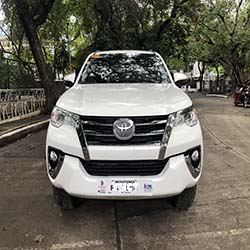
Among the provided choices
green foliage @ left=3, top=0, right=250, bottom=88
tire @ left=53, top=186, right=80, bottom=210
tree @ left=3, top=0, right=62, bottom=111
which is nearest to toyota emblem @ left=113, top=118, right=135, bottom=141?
tire @ left=53, top=186, right=80, bottom=210

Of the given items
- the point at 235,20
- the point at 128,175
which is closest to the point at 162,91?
the point at 128,175

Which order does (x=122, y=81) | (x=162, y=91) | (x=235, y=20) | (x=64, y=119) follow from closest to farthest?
(x=64, y=119) → (x=162, y=91) → (x=122, y=81) → (x=235, y=20)

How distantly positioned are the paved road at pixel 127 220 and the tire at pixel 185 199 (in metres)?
0.07

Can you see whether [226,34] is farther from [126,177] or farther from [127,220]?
[126,177]


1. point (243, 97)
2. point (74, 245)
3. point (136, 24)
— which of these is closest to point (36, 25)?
point (136, 24)

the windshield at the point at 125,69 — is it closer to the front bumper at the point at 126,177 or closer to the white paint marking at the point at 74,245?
the front bumper at the point at 126,177

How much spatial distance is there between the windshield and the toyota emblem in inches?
64.6

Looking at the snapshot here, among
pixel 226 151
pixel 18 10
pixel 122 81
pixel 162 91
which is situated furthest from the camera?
pixel 18 10

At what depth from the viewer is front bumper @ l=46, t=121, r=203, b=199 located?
3.37 meters

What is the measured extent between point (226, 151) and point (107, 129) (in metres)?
4.34

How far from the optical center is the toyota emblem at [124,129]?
11.1 ft

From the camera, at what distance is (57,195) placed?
3.90 m

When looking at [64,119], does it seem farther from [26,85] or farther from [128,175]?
[26,85]

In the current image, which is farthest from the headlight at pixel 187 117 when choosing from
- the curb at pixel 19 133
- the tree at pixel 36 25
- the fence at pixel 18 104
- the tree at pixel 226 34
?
the tree at pixel 226 34
